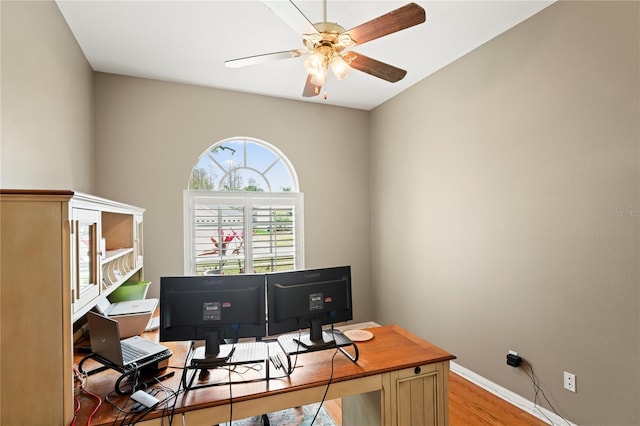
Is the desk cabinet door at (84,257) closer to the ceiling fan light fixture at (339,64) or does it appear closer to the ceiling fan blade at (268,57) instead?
the ceiling fan blade at (268,57)

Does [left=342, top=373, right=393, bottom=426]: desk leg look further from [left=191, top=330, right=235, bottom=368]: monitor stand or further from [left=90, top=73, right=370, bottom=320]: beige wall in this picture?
[left=90, top=73, right=370, bottom=320]: beige wall

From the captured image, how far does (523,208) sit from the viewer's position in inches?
93.5

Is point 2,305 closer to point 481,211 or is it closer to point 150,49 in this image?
point 150,49

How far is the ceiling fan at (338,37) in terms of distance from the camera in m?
1.56

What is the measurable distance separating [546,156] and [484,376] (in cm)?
183

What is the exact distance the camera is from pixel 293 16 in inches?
68.7

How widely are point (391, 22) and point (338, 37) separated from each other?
290mm

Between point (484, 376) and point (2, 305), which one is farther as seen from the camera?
point (484, 376)

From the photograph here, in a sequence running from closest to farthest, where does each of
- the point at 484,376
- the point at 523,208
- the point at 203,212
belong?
the point at 523,208 < the point at 484,376 < the point at 203,212

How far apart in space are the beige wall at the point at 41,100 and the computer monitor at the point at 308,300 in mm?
1377

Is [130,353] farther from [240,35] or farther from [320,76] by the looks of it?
[240,35]

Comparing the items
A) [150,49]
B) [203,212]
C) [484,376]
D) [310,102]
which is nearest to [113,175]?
[203,212]

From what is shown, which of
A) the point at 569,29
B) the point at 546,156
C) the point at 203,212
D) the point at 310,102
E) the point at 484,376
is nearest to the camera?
the point at 569,29

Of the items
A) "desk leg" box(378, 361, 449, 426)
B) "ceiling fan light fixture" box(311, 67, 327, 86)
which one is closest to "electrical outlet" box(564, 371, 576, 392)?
"desk leg" box(378, 361, 449, 426)
